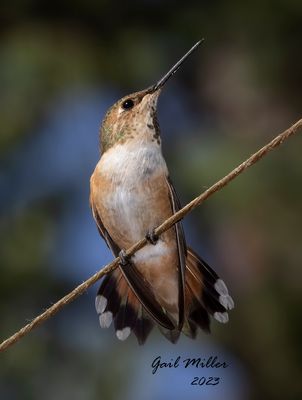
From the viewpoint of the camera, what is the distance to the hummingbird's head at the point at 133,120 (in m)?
5.08

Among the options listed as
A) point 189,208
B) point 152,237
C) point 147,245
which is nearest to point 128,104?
point 147,245

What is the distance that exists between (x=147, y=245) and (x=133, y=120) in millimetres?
679

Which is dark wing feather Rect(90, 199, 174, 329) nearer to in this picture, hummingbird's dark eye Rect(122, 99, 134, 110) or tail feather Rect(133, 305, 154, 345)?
tail feather Rect(133, 305, 154, 345)

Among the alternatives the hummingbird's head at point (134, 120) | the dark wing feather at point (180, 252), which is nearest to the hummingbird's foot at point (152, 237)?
the dark wing feather at point (180, 252)

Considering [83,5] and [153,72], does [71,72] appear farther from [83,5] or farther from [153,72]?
[83,5]

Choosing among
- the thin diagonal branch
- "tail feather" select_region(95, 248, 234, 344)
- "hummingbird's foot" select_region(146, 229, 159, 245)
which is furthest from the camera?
"tail feather" select_region(95, 248, 234, 344)

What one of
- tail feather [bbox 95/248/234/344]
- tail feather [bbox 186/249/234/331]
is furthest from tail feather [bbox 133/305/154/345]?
tail feather [bbox 186/249/234/331]

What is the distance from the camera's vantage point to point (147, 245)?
501 cm

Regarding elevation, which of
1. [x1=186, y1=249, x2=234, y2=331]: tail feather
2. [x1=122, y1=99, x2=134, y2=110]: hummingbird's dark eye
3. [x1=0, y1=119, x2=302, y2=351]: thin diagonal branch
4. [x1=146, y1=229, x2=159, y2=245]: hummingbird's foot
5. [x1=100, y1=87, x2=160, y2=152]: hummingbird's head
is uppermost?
[x1=122, y1=99, x2=134, y2=110]: hummingbird's dark eye

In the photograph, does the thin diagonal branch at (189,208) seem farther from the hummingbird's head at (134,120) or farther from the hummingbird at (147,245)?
the hummingbird's head at (134,120)

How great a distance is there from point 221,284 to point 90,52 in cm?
552

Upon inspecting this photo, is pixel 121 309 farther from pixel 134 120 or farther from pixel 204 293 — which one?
pixel 134 120

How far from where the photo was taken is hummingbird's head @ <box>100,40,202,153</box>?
507 centimetres

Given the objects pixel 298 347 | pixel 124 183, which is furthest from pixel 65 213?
pixel 124 183
